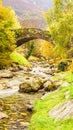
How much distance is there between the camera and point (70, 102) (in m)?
19.3

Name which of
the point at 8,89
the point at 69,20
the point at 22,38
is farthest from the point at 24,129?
the point at 22,38

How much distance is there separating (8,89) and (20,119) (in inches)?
540

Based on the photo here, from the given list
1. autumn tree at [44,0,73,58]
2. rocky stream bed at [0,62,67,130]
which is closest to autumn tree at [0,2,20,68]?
autumn tree at [44,0,73,58]

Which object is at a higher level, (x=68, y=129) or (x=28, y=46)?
(x=28, y=46)

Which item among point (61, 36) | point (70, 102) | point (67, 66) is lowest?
point (70, 102)

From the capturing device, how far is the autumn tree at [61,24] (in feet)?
174

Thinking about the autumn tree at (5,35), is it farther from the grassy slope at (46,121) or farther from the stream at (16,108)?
the grassy slope at (46,121)

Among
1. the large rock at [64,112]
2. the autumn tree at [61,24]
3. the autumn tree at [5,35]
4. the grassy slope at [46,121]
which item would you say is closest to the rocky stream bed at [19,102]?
the grassy slope at [46,121]

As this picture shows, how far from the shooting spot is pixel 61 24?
53000mm

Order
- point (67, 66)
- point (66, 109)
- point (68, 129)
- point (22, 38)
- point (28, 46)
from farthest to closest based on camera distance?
point (28, 46)
point (22, 38)
point (67, 66)
point (66, 109)
point (68, 129)

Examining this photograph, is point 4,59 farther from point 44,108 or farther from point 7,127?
point 7,127

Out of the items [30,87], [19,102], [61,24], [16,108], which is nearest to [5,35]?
[61,24]

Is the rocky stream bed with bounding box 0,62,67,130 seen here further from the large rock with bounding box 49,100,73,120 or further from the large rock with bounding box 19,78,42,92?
the large rock with bounding box 49,100,73,120

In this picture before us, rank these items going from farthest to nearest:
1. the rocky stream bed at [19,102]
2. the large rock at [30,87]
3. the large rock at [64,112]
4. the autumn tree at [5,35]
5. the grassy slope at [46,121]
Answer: the autumn tree at [5,35]
the large rock at [30,87]
the rocky stream bed at [19,102]
the large rock at [64,112]
the grassy slope at [46,121]
